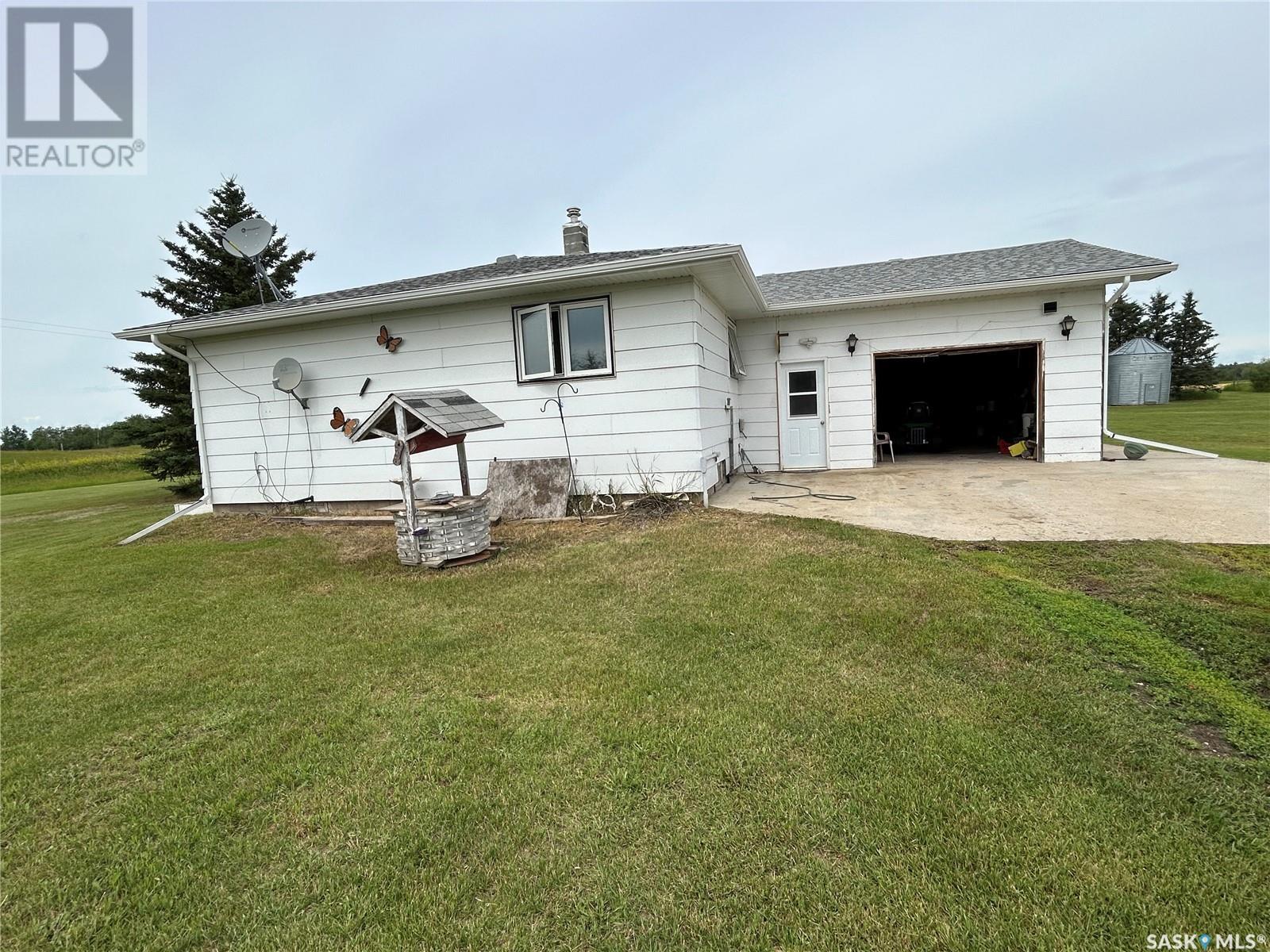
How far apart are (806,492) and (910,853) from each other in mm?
6058

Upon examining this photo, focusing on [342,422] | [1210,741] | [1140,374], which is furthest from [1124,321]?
[342,422]

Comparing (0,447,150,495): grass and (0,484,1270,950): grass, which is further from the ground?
(0,447,150,495): grass

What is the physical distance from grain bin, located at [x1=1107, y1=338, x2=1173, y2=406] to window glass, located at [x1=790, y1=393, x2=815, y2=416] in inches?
843

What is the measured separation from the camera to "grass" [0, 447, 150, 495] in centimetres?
2061

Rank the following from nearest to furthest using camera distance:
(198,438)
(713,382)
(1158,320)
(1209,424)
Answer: (713,382) < (198,438) < (1209,424) < (1158,320)

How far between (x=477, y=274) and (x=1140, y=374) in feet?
92.2

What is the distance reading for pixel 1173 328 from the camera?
31.5m

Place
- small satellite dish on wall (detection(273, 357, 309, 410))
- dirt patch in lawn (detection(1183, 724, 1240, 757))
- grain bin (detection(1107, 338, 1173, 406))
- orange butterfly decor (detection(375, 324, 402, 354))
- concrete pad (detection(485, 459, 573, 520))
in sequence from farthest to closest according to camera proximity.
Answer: grain bin (detection(1107, 338, 1173, 406)), small satellite dish on wall (detection(273, 357, 309, 410)), orange butterfly decor (detection(375, 324, 402, 354)), concrete pad (detection(485, 459, 573, 520)), dirt patch in lawn (detection(1183, 724, 1240, 757))

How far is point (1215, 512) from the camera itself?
499 centimetres

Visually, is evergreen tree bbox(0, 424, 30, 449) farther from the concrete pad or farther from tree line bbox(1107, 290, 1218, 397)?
tree line bbox(1107, 290, 1218, 397)

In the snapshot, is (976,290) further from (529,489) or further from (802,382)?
(529,489)

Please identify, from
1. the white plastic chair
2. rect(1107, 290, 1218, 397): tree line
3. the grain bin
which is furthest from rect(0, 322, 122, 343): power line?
rect(1107, 290, 1218, 397): tree line

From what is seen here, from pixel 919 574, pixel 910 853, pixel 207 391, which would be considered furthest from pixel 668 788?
pixel 207 391

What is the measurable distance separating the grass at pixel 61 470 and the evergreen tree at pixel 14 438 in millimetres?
5066
